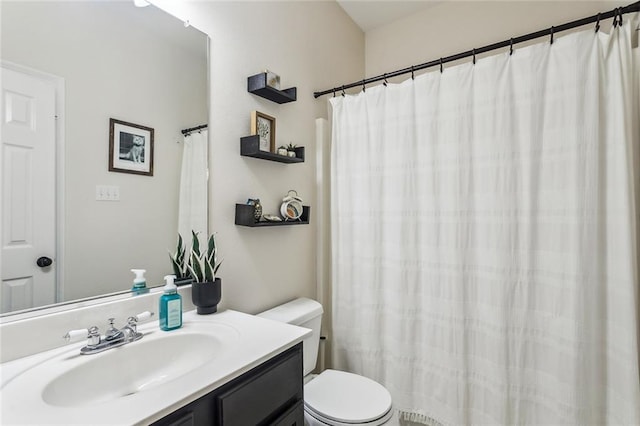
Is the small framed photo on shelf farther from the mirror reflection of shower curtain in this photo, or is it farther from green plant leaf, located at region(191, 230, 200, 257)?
green plant leaf, located at region(191, 230, 200, 257)

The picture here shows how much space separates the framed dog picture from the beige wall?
1.91 meters

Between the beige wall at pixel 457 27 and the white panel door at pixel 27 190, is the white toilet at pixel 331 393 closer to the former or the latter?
the white panel door at pixel 27 190

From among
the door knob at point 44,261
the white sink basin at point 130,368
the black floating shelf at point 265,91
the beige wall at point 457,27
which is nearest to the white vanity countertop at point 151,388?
the white sink basin at point 130,368

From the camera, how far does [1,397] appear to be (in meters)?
0.67

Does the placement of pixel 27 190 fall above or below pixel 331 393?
above

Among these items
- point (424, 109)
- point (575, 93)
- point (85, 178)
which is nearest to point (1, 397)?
point (85, 178)

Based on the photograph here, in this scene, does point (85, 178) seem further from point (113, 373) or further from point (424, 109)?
point (424, 109)

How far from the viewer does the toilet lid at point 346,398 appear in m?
1.27

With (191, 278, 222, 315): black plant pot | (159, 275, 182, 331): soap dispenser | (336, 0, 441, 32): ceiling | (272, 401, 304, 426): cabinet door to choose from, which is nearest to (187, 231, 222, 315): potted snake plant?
(191, 278, 222, 315): black plant pot

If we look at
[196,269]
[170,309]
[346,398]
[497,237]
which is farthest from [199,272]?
[497,237]

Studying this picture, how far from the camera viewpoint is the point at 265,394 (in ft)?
3.00

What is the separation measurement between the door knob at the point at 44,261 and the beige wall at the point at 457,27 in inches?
92.5

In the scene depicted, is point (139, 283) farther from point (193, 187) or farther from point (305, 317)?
point (305, 317)

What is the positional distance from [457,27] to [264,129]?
1592 mm
